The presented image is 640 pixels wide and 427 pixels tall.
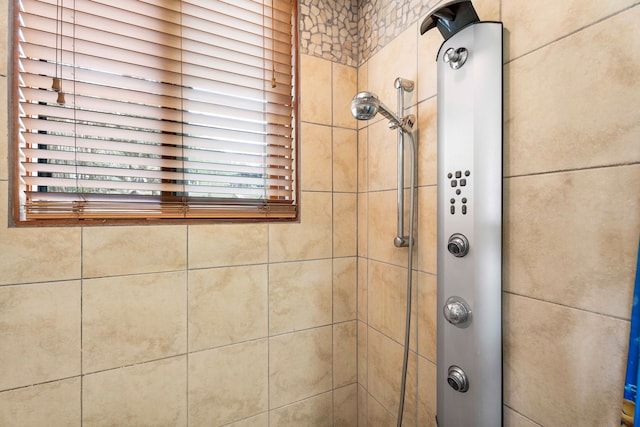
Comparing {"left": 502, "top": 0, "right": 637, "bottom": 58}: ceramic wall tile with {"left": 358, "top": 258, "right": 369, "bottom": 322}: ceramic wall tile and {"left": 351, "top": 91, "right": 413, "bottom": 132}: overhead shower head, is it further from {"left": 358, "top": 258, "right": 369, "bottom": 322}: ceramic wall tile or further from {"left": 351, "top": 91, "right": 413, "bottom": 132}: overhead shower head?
{"left": 358, "top": 258, "right": 369, "bottom": 322}: ceramic wall tile

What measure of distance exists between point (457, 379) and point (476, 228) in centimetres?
41

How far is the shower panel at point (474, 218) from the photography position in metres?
0.71

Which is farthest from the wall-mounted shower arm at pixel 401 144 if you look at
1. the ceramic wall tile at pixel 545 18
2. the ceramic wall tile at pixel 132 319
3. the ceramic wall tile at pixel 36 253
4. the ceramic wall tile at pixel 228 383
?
the ceramic wall tile at pixel 36 253

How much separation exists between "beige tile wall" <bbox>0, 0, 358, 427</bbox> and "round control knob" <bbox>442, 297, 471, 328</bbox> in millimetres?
620

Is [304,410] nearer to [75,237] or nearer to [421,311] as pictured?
[421,311]

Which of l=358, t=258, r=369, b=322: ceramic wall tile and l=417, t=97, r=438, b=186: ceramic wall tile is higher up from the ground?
l=417, t=97, r=438, b=186: ceramic wall tile

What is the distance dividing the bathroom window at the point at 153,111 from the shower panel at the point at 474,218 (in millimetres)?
687

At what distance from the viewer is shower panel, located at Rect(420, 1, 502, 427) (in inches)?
28.0

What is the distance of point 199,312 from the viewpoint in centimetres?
105

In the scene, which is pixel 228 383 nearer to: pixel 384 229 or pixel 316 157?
pixel 384 229

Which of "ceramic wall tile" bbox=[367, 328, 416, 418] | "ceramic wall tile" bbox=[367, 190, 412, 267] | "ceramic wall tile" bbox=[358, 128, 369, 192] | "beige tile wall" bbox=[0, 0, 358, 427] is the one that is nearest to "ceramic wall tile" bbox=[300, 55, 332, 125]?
"beige tile wall" bbox=[0, 0, 358, 427]

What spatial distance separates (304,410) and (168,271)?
0.86 meters

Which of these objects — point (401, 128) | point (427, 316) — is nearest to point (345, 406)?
point (427, 316)

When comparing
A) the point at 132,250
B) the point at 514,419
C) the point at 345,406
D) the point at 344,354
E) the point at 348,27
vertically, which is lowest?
the point at 345,406
